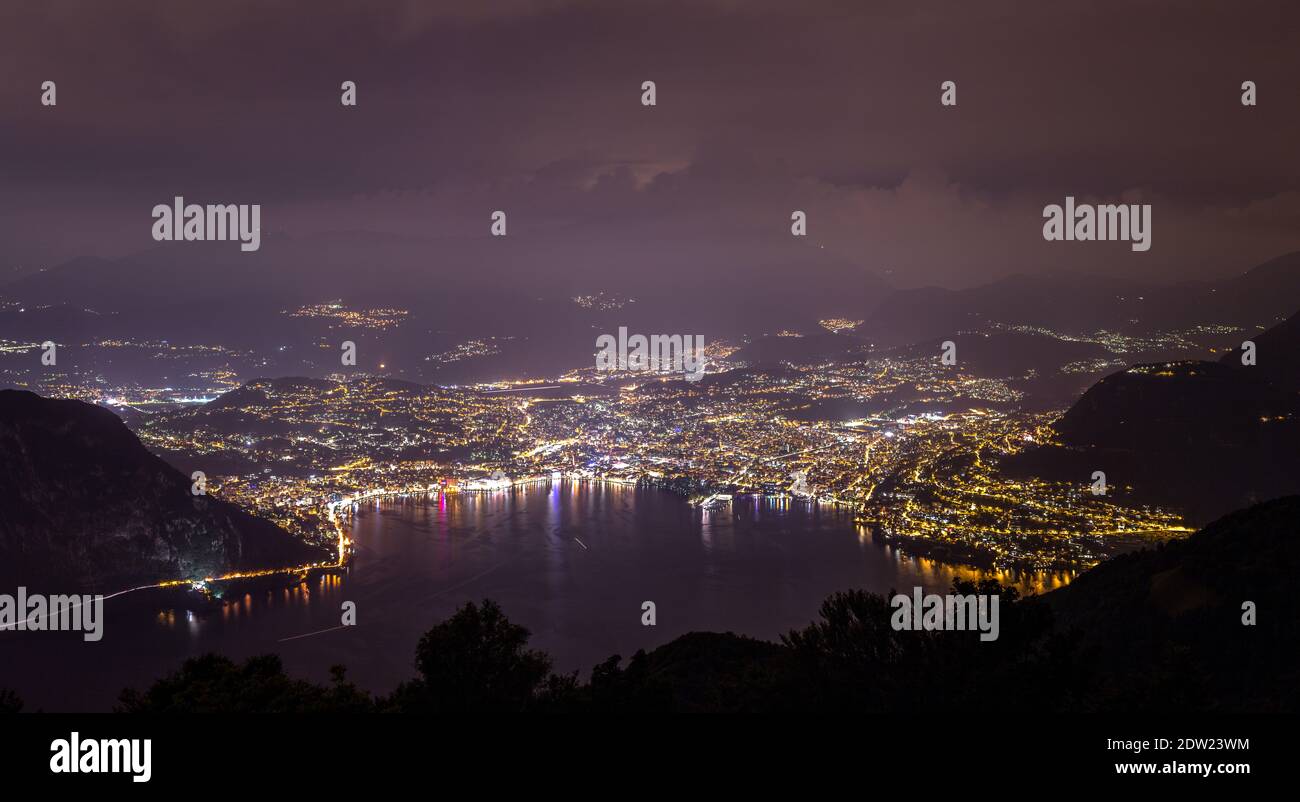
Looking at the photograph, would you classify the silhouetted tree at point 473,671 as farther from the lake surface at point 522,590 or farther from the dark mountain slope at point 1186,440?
the dark mountain slope at point 1186,440

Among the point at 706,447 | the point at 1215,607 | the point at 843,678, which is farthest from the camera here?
the point at 706,447

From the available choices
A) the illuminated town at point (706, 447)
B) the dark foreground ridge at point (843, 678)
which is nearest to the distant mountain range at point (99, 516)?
the illuminated town at point (706, 447)

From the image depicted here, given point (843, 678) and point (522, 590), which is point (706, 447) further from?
point (843, 678)

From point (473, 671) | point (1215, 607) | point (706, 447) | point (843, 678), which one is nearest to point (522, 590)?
point (473, 671)

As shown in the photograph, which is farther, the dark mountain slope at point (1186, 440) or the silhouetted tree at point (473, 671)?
the dark mountain slope at point (1186, 440)
